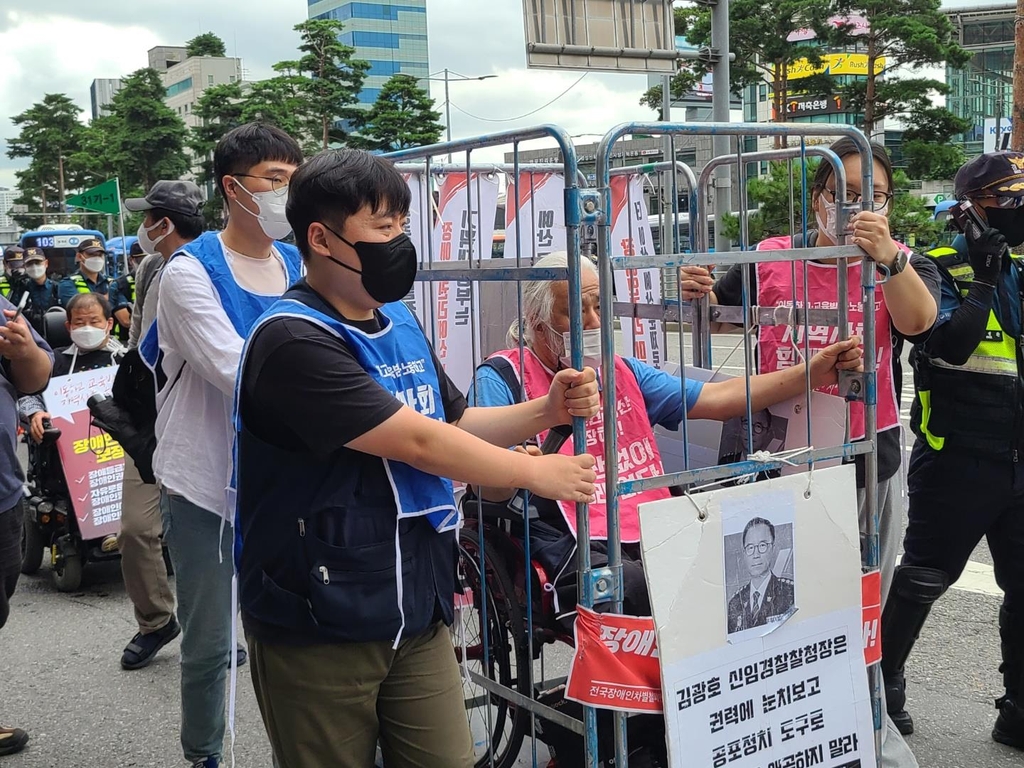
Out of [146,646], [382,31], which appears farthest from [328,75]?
[382,31]

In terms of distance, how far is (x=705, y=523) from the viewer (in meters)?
2.33

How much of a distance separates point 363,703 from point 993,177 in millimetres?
2554

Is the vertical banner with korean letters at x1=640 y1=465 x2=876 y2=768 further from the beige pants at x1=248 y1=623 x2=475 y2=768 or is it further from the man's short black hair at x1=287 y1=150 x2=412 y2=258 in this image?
the man's short black hair at x1=287 y1=150 x2=412 y2=258

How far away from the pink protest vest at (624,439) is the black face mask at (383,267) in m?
0.91

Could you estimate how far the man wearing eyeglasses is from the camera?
7.89 feet

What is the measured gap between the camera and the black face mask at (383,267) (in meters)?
2.10

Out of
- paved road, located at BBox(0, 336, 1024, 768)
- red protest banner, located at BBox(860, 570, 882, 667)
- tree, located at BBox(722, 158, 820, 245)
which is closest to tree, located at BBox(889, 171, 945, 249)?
tree, located at BBox(722, 158, 820, 245)

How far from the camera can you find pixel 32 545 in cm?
593

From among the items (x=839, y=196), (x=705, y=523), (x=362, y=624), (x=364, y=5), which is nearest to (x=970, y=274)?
(x=839, y=196)

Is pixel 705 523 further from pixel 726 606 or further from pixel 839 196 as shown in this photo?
pixel 839 196

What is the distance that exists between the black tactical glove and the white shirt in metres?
2.26

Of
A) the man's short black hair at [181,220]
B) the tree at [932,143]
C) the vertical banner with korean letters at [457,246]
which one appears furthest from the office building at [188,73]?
the man's short black hair at [181,220]

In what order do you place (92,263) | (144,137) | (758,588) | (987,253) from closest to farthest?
(758,588)
(987,253)
(92,263)
(144,137)

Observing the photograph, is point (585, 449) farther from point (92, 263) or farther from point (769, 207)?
point (769, 207)
